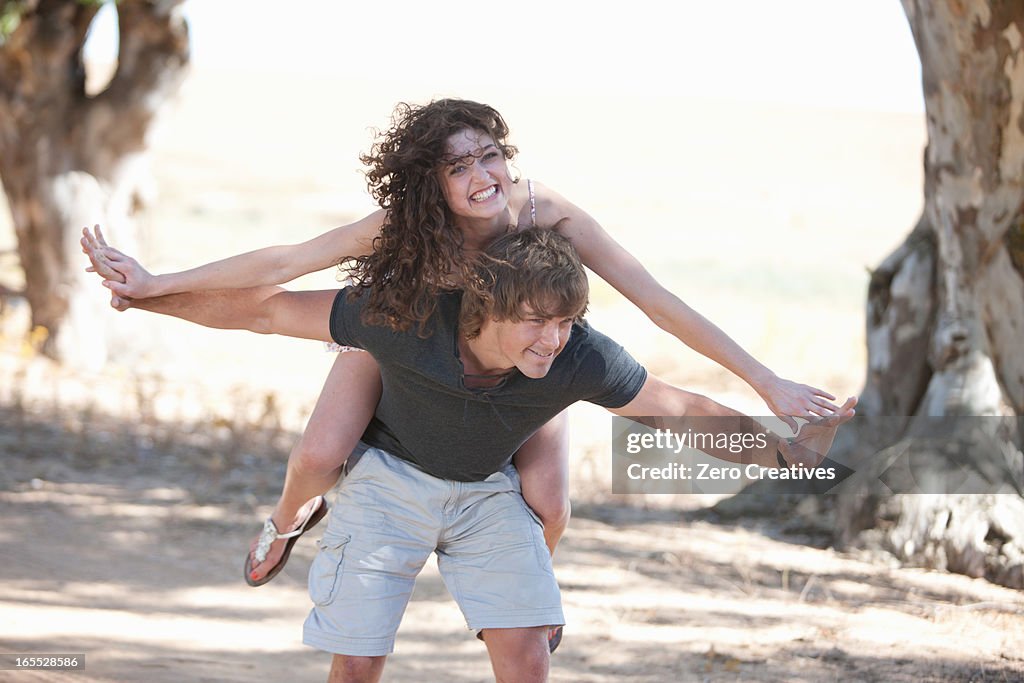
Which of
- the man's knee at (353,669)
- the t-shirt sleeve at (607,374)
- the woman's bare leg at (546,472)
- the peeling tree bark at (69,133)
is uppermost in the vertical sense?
the peeling tree bark at (69,133)

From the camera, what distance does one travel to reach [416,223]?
10.7ft

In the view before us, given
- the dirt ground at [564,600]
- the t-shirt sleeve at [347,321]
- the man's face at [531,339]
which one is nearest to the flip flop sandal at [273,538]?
the dirt ground at [564,600]

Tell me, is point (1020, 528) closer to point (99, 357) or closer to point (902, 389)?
point (902, 389)

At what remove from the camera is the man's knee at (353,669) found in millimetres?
3301

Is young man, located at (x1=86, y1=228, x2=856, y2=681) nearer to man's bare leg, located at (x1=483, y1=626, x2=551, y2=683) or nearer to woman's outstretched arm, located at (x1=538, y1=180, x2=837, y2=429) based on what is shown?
man's bare leg, located at (x1=483, y1=626, x2=551, y2=683)

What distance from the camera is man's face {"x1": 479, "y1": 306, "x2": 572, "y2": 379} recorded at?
120 inches

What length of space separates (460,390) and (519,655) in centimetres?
79

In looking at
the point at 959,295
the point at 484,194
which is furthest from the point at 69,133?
the point at 484,194

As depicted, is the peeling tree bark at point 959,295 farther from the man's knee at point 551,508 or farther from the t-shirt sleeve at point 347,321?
the t-shirt sleeve at point 347,321

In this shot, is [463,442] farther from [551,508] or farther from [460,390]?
[551,508]

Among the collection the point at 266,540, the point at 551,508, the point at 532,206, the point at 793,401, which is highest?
the point at 532,206

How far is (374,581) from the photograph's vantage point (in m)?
3.35

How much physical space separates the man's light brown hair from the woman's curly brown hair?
2.6 inches

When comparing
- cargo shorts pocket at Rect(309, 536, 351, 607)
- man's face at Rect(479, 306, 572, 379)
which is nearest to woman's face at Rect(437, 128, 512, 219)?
man's face at Rect(479, 306, 572, 379)
